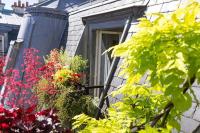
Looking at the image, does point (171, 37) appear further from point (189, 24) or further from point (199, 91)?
point (199, 91)

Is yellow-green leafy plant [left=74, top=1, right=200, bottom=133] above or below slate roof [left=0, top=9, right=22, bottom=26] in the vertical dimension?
below

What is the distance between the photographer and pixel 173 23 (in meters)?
2.30

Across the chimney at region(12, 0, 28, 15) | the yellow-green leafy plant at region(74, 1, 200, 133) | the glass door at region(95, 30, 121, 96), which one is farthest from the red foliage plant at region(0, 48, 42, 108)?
the chimney at region(12, 0, 28, 15)

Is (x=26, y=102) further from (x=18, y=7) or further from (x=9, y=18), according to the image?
(x=18, y=7)

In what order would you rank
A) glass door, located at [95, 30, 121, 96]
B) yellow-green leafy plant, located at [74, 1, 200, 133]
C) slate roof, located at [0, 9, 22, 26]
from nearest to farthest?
1. yellow-green leafy plant, located at [74, 1, 200, 133]
2. glass door, located at [95, 30, 121, 96]
3. slate roof, located at [0, 9, 22, 26]

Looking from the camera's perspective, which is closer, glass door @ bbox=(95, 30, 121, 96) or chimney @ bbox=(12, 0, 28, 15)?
glass door @ bbox=(95, 30, 121, 96)

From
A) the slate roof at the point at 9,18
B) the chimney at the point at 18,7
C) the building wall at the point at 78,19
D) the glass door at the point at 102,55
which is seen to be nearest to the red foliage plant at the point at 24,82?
the building wall at the point at 78,19

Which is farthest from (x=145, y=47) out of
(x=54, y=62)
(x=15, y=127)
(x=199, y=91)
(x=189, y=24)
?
(x=54, y=62)

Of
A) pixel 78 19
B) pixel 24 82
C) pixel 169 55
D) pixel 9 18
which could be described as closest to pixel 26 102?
pixel 24 82

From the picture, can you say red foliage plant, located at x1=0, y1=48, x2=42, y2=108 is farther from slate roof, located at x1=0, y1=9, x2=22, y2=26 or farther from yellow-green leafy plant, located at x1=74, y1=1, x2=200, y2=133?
slate roof, located at x1=0, y1=9, x2=22, y2=26

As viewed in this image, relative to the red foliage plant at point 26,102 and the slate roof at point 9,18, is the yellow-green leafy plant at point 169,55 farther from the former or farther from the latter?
the slate roof at point 9,18

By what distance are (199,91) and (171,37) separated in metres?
1.49

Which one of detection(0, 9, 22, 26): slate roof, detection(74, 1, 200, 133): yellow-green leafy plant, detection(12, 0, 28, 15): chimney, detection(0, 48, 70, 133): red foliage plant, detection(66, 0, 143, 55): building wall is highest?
detection(12, 0, 28, 15): chimney

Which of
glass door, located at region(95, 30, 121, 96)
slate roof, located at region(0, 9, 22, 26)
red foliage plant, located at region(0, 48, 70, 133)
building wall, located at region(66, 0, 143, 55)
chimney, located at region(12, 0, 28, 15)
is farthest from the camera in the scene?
chimney, located at region(12, 0, 28, 15)
